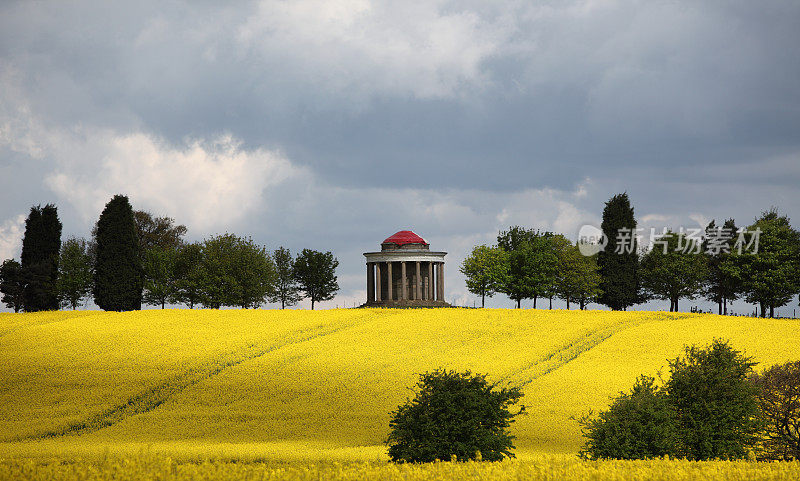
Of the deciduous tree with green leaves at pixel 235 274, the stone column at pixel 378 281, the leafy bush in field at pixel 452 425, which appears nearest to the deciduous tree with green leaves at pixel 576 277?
the stone column at pixel 378 281

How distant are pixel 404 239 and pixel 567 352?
114 ft

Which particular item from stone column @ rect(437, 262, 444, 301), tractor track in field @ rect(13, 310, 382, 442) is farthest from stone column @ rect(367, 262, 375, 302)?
tractor track in field @ rect(13, 310, 382, 442)

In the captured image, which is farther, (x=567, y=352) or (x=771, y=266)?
(x=771, y=266)

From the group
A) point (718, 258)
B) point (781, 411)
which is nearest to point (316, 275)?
point (718, 258)

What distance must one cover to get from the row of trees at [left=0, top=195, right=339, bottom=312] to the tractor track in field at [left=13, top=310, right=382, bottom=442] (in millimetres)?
27161

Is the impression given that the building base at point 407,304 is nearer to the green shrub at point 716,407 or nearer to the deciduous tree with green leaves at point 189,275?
the deciduous tree with green leaves at point 189,275

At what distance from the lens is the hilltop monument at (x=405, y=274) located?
3327 inches

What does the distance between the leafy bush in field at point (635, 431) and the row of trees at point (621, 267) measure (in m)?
63.9

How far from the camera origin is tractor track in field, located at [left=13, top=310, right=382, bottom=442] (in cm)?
4234

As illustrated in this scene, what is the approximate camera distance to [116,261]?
263ft

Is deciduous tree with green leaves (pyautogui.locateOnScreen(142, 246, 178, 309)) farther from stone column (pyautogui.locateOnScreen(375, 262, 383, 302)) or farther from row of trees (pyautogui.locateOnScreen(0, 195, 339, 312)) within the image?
stone column (pyautogui.locateOnScreen(375, 262, 383, 302))

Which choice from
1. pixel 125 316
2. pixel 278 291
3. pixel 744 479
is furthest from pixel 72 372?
pixel 278 291

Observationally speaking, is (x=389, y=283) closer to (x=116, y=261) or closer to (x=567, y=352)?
(x=116, y=261)

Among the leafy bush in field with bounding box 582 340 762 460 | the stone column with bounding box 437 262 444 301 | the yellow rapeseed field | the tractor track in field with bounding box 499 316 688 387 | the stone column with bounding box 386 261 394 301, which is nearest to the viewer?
the leafy bush in field with bounding box 582 340 762 460
